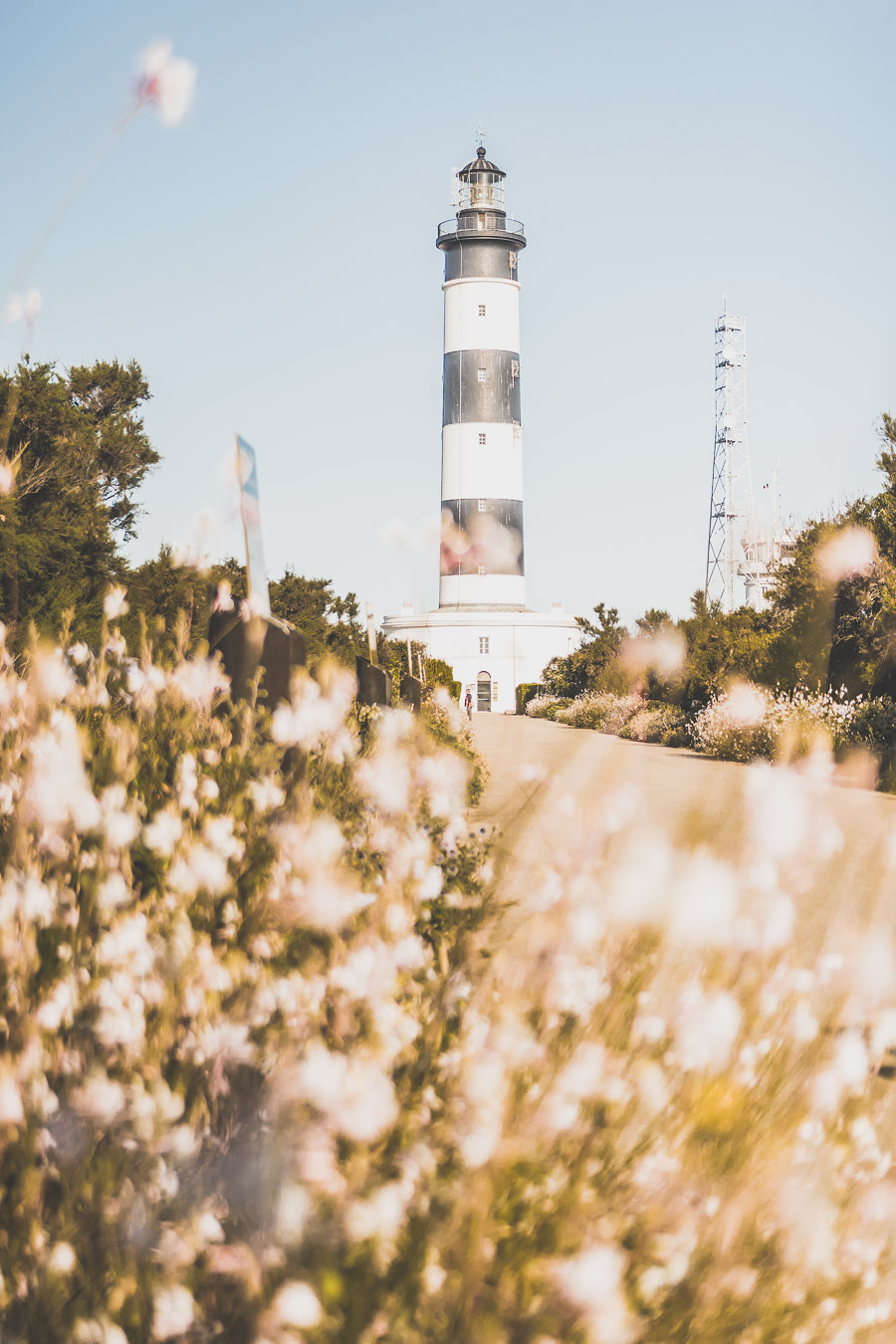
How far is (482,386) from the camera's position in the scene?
4791 cm

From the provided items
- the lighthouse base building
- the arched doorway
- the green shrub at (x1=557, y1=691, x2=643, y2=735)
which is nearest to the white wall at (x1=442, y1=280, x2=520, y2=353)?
the lighthouse base building

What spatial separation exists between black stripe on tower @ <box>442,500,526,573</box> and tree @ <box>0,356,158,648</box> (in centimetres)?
2137

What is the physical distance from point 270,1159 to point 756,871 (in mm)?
863

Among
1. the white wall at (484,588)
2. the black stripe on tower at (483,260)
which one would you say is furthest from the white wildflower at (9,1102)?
the white wall at (484,588)

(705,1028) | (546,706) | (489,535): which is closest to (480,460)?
(489,535)

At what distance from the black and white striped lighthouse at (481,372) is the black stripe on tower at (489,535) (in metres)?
0.05

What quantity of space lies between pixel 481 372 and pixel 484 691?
14.7m

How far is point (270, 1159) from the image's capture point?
5.48 ft

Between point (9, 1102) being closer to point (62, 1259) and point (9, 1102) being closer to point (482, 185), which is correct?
point (62, 1259)

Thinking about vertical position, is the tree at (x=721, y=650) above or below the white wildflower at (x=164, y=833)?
above

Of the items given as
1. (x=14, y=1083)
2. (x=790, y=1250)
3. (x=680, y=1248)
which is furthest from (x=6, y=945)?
(x=790, y=1250)

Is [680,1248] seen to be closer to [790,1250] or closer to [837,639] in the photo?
[790,1250]

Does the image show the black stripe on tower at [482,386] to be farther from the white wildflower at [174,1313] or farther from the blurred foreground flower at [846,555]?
the white wildflower at [174,1313]

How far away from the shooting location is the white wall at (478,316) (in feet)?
157
